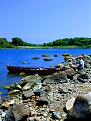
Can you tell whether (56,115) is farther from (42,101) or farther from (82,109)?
(42,101)

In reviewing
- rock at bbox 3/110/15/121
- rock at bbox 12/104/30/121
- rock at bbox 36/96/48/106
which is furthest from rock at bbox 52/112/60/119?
rock at bbox 36/96/48/106

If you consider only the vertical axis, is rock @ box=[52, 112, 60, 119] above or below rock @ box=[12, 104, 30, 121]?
below

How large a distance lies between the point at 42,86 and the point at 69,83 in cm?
223

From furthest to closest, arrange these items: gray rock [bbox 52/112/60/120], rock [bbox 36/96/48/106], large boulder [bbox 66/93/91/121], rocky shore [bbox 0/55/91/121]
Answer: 1. rock [bbox 36/96/48/106]
2. gray rock [bbox 52/112/60/120]
3. rocky shore [bbox 0/55/91/121]
4. large boulder [bbox 66/93/91/121]

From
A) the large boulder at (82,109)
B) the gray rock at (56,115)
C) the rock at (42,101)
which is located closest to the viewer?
the large boulder at (82,109)

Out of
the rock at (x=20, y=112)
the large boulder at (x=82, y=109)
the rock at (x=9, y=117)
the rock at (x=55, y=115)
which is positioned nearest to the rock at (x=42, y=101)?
the rock at (x=55, y=115)

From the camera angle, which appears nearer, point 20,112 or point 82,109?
point 82,109

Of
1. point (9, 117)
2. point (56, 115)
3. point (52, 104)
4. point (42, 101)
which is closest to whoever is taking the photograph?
point (9, 117)

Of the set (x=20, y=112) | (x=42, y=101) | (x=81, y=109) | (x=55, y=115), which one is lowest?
Result: (x=55, y=115)

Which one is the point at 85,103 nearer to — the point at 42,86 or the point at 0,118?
the point at 0,118

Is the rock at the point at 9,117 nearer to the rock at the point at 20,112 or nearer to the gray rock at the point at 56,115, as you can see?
the rock at the point at 20,112

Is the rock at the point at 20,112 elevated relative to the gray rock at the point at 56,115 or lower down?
elevated

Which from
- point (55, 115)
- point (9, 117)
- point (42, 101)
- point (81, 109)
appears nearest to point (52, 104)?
point (42, 101)

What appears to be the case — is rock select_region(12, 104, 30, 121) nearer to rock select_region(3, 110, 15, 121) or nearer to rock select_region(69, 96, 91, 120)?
rock select_region(3, 110, 15, 121)
